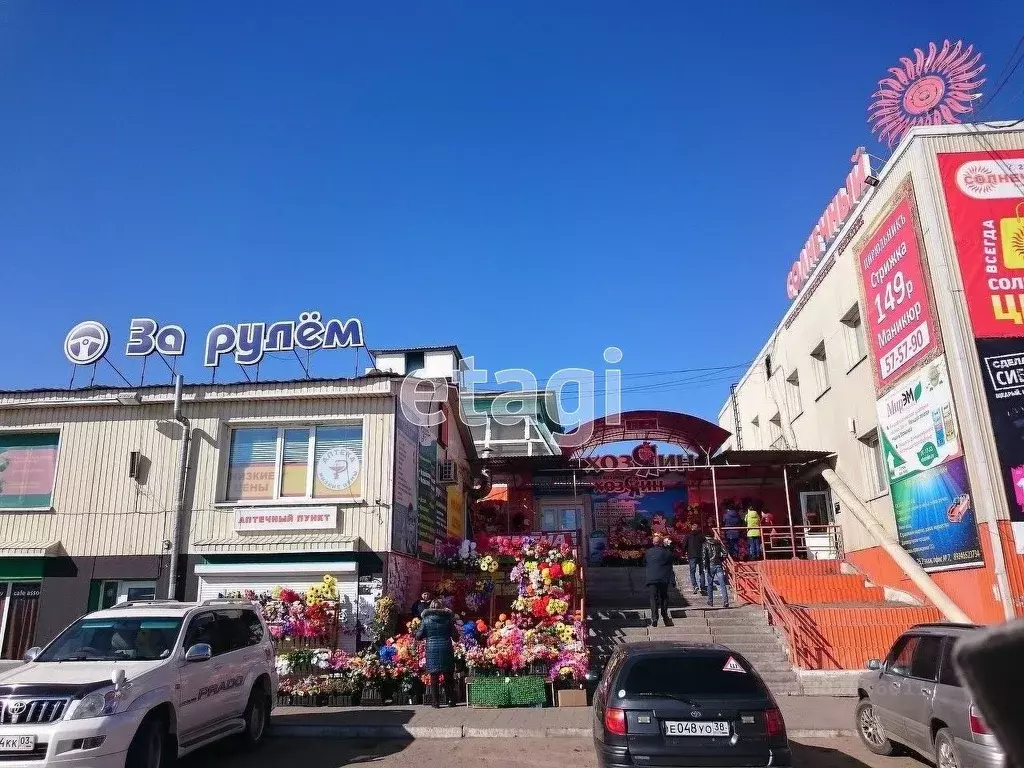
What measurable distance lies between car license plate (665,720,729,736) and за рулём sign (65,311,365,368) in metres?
11.2

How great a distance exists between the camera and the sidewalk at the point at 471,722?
10.6 m

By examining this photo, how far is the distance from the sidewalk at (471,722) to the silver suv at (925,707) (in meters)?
1.42

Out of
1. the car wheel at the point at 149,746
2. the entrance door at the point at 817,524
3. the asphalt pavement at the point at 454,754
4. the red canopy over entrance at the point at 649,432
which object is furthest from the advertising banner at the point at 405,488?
the entrance door at the point at 817,524

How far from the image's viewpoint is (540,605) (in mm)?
14500

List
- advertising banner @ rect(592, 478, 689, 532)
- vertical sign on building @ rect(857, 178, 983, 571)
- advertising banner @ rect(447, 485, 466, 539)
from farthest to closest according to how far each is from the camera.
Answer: advertising banner @ rect(592, 478, 689, 532), advertising banner @ rect(447, 485, 466, 539), vertical sign on building @ rect(857, 178, 983, 571)

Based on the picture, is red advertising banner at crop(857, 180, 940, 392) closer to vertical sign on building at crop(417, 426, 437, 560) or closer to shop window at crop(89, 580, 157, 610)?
vertical sign on building at crop(417, 426, 437, 560)

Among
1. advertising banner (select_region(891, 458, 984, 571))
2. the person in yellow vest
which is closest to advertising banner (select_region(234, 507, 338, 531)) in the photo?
the person in yellow vest

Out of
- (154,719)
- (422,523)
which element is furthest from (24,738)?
(422,523)

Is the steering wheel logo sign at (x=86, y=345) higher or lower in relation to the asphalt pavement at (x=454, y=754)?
higher

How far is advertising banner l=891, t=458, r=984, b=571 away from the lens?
14539 millimetres

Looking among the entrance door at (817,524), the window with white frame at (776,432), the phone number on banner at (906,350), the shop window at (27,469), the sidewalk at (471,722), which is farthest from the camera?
the window with white frame at (776,432)

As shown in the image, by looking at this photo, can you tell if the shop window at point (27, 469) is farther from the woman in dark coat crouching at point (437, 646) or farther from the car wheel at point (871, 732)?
the car wheel at point (871, 732)

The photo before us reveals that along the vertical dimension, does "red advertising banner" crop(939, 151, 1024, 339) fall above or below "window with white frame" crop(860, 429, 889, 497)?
above

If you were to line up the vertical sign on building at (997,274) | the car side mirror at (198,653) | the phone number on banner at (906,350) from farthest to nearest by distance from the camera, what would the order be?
the phone number on banner at (906,350) → the vertical sign on building at (997,274) → the car side mirror at (198,653)
